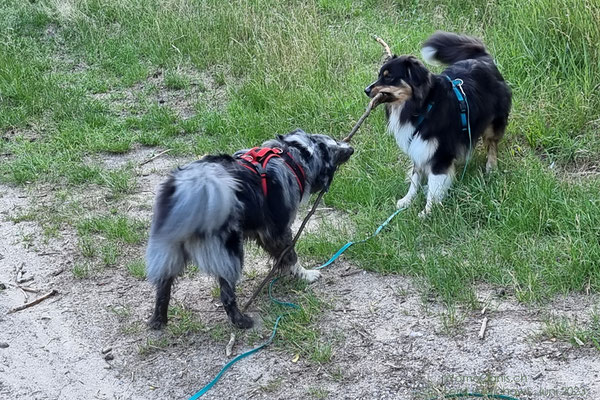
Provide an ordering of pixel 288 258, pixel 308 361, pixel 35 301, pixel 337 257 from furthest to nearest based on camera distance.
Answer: pixel 337 257
pixel 35 301
pixel 288 258
pixel 308 361

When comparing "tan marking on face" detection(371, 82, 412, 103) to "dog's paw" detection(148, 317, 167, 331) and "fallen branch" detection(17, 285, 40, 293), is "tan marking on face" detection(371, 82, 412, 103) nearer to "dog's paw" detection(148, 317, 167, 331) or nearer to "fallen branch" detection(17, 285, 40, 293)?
"dog's paw" detection(148, 317, 167, 331)

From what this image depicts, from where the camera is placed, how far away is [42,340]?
4.35 metres

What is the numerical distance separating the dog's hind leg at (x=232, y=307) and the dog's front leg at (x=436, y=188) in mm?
1715

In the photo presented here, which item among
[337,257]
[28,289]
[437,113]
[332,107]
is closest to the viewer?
[28,289]

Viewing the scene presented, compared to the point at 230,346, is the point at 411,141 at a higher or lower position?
higher

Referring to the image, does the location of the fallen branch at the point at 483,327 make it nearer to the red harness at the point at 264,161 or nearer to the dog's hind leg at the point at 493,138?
the red harness at the point at 264,161

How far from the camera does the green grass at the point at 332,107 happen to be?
189 inches

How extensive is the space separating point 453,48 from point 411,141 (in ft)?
3.82

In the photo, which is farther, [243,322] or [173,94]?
[173,94]

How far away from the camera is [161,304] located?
425cm

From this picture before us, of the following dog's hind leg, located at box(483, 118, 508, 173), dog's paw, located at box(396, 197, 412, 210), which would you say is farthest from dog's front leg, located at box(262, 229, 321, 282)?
dog's hind leg, located at box(483, 118, 508, 173)

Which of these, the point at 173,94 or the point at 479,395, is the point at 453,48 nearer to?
the point at 479,395

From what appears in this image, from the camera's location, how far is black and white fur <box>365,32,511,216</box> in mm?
5039

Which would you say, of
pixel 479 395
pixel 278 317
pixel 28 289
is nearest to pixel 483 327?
pixel 479 395
